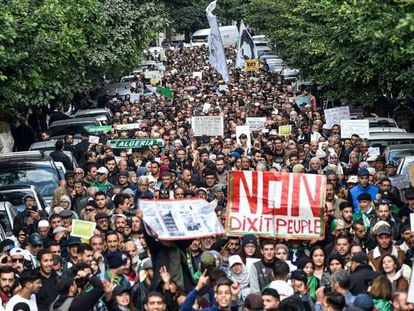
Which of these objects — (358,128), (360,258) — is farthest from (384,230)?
(358,128)

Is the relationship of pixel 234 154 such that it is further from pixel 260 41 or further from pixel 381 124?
pixel 260 41

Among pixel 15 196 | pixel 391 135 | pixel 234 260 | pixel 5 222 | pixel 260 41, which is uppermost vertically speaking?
pixel 234 260

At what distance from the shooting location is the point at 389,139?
2536cm

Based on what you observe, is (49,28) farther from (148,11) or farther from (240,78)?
(240,78)

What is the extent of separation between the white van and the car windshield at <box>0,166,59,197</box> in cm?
6537

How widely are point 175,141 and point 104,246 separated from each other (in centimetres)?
1088

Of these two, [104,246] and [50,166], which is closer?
[104,246]

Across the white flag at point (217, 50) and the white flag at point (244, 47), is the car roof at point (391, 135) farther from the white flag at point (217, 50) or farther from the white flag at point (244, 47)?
the white flag at point (244, 47)

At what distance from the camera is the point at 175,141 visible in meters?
25.3

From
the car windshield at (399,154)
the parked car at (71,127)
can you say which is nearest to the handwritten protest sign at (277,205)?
the car windshield at (399,154)

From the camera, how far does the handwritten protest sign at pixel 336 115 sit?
30.0 m

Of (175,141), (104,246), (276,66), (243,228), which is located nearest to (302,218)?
(243,228)

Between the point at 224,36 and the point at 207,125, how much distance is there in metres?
60.6

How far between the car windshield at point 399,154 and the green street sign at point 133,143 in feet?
15.0
